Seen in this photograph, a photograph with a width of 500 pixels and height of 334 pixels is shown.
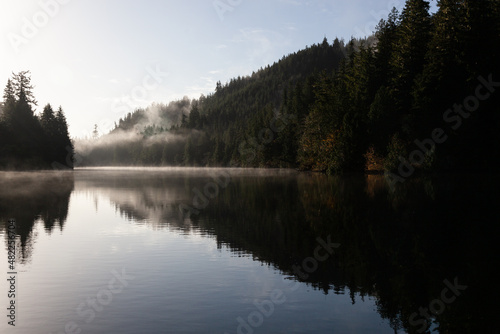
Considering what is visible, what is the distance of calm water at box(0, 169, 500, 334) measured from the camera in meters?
11.9

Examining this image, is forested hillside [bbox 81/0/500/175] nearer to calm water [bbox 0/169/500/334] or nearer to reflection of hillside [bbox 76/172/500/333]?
reflection of hillside [bbox 76/172/500/333]

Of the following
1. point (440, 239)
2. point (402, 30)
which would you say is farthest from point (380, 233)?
point (402, 30)

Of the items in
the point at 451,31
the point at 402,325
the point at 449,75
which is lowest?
the point at 402,325

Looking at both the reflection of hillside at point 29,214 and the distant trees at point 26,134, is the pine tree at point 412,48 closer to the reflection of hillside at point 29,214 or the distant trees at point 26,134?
the reflection of hillside at point 29,214

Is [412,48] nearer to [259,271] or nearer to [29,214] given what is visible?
[29,214]

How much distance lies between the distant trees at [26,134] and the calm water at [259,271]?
343ft

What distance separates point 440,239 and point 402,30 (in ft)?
263

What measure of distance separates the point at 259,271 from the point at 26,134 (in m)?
131

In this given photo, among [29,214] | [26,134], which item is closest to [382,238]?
[29,214]

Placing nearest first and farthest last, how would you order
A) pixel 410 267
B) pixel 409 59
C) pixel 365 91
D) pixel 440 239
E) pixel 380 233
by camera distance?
pixel 410 267, pixel 440 239, pixel 380 233, pixel 409 59, pixel 365 91

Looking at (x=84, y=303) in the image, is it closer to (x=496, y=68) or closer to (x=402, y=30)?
(x=496, y=68)

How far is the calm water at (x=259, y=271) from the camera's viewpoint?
11.9 meters

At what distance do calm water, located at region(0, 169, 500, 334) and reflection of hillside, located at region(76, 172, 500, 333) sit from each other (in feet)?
0.26

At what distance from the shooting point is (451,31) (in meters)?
80.8
